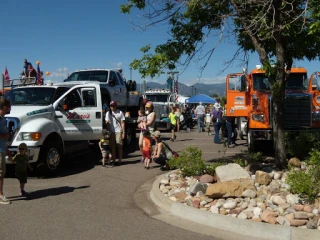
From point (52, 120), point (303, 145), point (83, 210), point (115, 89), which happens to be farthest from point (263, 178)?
point (115, 89)

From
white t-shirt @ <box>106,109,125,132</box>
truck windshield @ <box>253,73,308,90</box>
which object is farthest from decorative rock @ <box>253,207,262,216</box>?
truck windshield @ <box>253,73,308,90</box>

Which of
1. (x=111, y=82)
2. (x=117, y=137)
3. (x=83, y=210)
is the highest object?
(x=111, y=82)

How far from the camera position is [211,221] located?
18.2 feet

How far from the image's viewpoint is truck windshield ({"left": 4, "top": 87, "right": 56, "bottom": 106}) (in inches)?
394

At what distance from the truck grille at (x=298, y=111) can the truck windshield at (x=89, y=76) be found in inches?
259

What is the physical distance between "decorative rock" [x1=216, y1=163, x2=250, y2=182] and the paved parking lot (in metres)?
1.71

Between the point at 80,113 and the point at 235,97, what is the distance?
6.00m

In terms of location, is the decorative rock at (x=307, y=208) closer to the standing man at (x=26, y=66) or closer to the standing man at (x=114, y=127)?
the standing man at (x=114, y=127)

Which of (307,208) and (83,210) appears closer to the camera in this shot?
(307,208)

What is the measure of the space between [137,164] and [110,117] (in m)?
1.59

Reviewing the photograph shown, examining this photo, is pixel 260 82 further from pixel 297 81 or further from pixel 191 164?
pixel 191 164

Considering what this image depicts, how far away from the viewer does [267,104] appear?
11.6 meters

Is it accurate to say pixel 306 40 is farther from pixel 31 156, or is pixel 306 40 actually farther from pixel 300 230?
pixel 31 156

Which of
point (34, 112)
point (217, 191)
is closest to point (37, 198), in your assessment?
point (34, 112)
